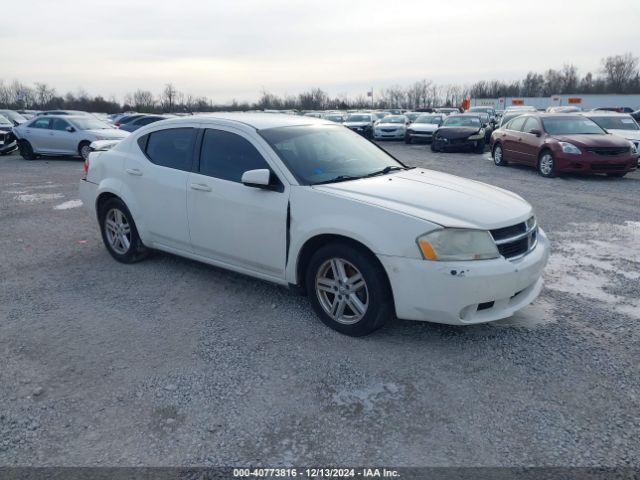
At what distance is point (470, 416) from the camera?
2941mm

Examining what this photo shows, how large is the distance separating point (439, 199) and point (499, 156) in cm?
1195

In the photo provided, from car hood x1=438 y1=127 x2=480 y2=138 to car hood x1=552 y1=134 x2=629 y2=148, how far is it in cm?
689

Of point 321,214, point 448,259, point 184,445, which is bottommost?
point 184,445

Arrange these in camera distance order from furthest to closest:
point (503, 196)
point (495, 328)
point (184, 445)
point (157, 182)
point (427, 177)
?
point (157, 182), point (427, 177), point (503, 196), point (495, 328), point (184, 445)

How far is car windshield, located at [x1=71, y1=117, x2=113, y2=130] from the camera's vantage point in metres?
16.3

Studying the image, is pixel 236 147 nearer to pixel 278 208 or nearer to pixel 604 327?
pixel 278 208

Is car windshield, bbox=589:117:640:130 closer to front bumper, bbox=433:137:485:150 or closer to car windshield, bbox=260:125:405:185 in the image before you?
front bumper, bbox=433:137:485:150

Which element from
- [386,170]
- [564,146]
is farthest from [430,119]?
[386,170]

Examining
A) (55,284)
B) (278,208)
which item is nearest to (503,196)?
(278,208)

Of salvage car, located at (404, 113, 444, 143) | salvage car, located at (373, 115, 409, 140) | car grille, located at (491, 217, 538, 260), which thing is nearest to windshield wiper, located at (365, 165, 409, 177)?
car grille, located at (491, 217, 538, 260)

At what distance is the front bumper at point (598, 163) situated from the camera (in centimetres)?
1159

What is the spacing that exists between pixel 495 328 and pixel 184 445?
252cm

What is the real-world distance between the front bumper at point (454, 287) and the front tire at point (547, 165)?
31.5 feet

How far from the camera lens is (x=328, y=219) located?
3.79 metres
